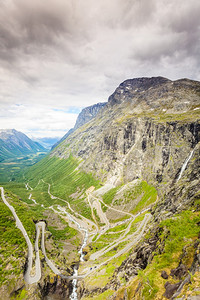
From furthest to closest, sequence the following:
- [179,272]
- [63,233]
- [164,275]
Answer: [63,233], [164,275], [179,272]

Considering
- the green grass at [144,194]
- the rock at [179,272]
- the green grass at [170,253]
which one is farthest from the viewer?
the green grass at [144,194]

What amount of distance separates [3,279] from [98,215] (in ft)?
351

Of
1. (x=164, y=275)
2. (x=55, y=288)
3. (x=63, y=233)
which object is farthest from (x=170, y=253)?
(x=63, y=233)

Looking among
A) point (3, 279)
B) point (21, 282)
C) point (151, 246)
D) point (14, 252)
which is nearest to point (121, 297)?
point (151, 246)

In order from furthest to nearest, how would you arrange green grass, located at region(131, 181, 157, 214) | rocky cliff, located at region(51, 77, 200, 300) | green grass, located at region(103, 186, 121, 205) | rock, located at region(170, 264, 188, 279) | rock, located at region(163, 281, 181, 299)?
green grass, located at region(103, 186, 121, 205) → green grass, located at region(131, 181, 157, 214) → rocky cliff, located at region(51, 77, 200, 300) → rock, located at region(170, 264, 188, 279) → rock, located at region(163, 281, 181, 299)

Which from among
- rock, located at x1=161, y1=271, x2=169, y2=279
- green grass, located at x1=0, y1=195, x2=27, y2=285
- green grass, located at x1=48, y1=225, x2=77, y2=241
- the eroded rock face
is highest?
rock, located at x1=161, y1=271, x2=169, y2=279

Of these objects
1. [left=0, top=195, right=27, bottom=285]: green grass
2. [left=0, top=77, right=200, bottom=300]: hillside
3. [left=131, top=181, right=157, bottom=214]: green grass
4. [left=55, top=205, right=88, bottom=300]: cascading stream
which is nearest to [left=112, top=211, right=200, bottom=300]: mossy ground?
[left=0, top=77, right=200, bottom=300]: hillside

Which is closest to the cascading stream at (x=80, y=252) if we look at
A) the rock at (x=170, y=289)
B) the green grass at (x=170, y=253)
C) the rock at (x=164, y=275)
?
the green grass at (x=170, y=253)

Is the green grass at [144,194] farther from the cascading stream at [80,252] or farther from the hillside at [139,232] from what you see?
the cascading stream at [80,252]

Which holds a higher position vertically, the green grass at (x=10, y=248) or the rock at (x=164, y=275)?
the rock at (x=164, y=275)

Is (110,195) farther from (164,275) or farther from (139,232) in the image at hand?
(164,275)

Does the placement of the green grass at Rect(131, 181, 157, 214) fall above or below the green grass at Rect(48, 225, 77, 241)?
above

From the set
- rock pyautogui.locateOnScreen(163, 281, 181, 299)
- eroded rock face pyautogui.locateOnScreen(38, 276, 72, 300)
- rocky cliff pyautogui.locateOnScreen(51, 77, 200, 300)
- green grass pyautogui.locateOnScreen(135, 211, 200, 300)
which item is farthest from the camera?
eroded rock face pyautogui.locateOnScreen(38, 276, 72, 300)

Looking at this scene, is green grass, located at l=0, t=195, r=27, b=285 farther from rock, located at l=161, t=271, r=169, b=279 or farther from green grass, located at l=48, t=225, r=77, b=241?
rock, located at l=161, t=271, r=169, b=279
